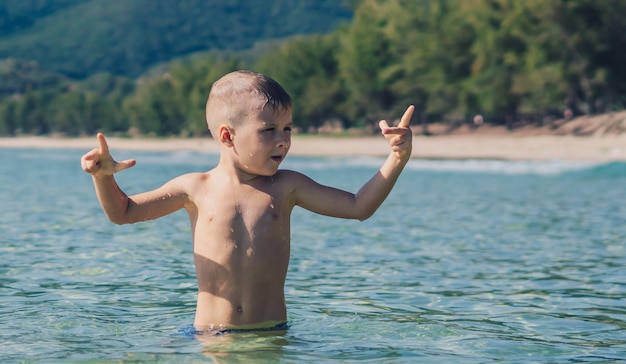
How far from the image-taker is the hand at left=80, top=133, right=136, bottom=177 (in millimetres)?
3832

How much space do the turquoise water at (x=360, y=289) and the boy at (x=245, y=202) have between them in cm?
20

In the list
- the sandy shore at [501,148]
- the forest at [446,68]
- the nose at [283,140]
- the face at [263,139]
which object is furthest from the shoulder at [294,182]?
the forest at [446,68]

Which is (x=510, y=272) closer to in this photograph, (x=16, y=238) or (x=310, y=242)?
(x=310, y=242)

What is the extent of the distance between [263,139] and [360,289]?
9.33 feet

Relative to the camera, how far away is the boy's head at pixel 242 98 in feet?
13.5

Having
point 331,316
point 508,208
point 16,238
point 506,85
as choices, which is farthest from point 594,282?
point 506,85

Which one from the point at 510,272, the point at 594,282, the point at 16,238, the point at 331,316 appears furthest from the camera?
the point at 16,238

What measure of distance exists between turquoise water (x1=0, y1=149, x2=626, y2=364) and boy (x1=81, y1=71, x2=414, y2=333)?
0.20 metres

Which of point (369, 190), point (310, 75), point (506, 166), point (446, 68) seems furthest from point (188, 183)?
point (310, 75)

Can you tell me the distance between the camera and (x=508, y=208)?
14.1 m

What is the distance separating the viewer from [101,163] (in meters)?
3.88

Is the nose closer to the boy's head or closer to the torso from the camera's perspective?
the boy's head

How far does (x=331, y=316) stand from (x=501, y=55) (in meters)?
52.8

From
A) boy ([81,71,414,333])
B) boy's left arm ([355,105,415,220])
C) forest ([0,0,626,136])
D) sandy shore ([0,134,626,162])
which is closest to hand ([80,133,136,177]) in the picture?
boy ([81,71,414,333])
